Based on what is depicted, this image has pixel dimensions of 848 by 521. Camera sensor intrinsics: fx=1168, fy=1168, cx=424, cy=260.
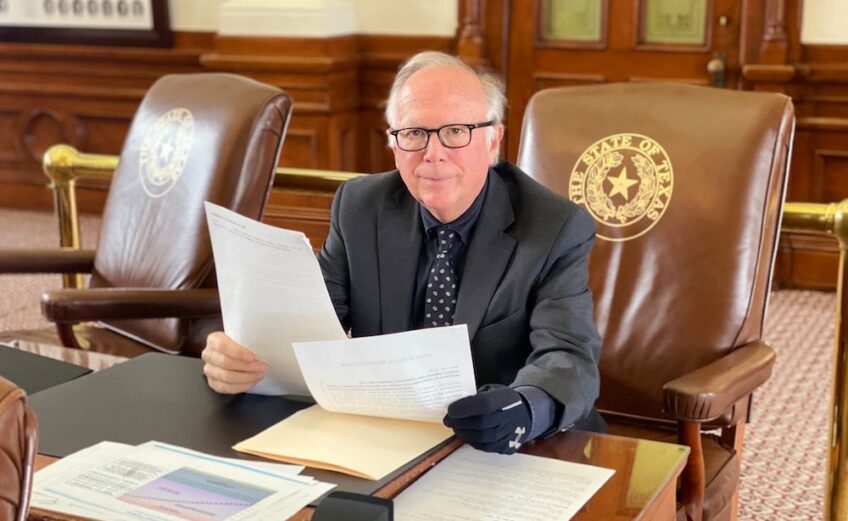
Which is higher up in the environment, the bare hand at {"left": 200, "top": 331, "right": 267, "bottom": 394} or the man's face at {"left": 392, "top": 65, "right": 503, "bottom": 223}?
the man's face at {"left": 392, "top": 65, "right": 503, "bottom": 223}

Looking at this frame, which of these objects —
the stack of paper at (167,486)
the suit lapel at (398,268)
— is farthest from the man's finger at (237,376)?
the suit lapel at (398,268)

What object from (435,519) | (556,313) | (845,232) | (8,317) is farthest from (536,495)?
(8,317)

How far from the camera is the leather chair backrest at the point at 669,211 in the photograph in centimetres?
230

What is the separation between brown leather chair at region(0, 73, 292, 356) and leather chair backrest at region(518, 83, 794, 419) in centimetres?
80

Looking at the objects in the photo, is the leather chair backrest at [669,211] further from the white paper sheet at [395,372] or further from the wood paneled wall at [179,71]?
the wood paneled wall at [179,71]

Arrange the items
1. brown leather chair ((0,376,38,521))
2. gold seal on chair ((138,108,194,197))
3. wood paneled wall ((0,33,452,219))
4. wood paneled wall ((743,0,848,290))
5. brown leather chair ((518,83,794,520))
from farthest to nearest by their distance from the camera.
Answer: wood paneled wall ((0,33,452,219)) < wood paneled wall ((743,0,848,290)) < gold seal on chair ((138,108,194,197)) < brown leather chair ((518,83,794,520)) < brown leather chair ((0,376,38,521))

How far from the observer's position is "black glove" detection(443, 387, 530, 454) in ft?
5.01

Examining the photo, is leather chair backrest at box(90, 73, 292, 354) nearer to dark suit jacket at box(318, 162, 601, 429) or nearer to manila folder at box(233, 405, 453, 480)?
dark suit jacket at box(318, 162, 601, 429)

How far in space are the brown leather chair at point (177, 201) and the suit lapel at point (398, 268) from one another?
0.77m

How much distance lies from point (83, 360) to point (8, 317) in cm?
323

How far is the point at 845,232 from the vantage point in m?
2.40

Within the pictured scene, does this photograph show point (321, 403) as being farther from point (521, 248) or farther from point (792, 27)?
point (792, 27)

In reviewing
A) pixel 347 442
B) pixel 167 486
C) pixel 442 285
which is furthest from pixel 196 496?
pixel 442 285

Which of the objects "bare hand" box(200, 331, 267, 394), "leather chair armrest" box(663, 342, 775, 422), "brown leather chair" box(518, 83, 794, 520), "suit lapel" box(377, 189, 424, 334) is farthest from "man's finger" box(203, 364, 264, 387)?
"brown leather chair" box(518, 83, 794, 520)
